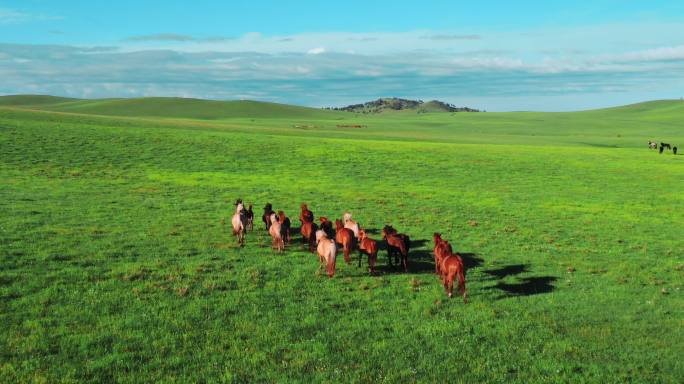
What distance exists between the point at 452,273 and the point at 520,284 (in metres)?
3.36

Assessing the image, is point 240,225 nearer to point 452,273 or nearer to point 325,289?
point 325,289

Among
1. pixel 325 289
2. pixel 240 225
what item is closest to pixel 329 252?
pixel 325 289

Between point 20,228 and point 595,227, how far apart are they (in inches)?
1087

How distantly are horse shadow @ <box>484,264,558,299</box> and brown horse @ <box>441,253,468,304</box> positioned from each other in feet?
4.91

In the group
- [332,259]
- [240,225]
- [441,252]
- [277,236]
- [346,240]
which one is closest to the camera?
[332,259]

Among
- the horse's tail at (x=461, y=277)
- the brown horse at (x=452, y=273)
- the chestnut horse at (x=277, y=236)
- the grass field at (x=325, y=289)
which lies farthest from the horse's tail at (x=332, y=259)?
the horse's tail at (x=461, y=277)

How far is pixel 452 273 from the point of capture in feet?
48.4

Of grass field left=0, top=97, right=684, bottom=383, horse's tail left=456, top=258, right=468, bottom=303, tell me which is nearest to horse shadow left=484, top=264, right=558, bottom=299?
grass field left=0, top=97, right=684, bottom=383

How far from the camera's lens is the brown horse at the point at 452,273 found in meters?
14.5

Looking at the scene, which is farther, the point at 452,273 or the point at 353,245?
the point at 353,245

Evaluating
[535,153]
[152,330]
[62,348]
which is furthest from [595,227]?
[535,153]

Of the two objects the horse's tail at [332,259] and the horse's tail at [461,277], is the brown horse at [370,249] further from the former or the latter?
the horse's tail at [461,277]

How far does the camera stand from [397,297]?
48.5 ft

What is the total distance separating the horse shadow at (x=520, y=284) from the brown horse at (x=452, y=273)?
1.50 meters
